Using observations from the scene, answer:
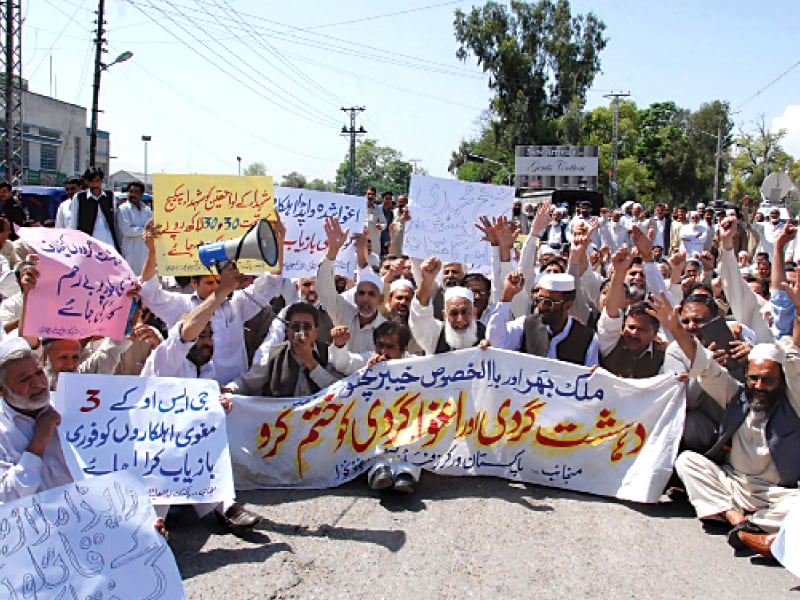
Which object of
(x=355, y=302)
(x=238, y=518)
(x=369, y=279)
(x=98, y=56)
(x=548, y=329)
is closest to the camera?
(x=238, y=518)

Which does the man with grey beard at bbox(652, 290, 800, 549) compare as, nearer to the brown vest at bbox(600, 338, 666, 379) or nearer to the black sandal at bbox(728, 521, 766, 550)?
the black sandal at bbox(728, 521, 766, 550)

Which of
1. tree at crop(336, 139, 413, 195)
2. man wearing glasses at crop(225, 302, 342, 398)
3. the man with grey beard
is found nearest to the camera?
the man with grey beard

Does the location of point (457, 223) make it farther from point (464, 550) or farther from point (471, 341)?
point (464, 550)

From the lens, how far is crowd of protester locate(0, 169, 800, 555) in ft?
13.6

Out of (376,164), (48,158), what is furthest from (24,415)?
(376,164)

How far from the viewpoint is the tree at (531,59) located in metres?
45.5

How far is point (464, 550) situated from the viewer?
4.09 m

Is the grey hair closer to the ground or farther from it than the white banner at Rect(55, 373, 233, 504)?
farther from it

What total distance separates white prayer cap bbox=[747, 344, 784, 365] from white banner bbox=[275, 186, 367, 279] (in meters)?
3.58

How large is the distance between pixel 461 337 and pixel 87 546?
126 inches

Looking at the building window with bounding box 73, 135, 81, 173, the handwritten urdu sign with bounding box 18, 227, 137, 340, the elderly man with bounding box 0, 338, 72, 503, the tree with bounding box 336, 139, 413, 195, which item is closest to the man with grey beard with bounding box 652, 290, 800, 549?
the elderly man with bounding box 0, 338, 72, 503

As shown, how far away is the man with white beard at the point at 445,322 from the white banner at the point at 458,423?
1.14ft

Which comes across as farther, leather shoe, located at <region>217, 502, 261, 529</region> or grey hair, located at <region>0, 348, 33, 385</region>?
leather shoe, located at <region>217, 502, 261, 529</region>

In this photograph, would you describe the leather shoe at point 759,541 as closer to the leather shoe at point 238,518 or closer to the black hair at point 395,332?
the black hair at point 395,332
